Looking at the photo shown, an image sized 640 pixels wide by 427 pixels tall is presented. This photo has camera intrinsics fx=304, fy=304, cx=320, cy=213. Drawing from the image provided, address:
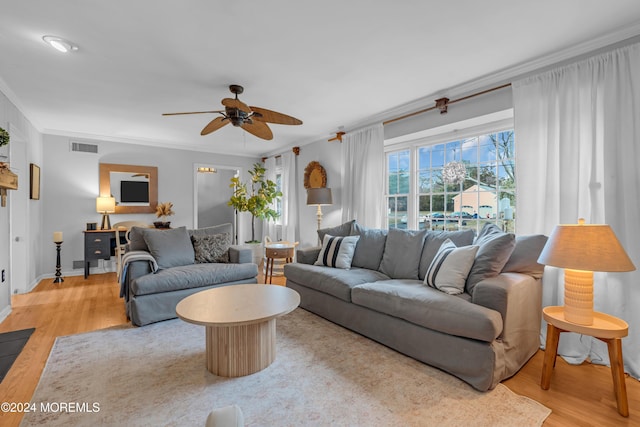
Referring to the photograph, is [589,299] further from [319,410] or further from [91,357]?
[91,357]

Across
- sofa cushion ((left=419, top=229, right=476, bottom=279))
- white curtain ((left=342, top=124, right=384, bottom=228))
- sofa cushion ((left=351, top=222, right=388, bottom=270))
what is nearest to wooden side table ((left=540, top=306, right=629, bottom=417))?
sofa cushion ((left=419, top=229, right=476, bottom=279))

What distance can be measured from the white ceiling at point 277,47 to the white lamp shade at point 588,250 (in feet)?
4.75

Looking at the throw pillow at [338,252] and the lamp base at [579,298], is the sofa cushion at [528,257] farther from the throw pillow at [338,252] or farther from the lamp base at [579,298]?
the throw pillow at [338,252]

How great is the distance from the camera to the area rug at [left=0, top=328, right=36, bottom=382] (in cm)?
225

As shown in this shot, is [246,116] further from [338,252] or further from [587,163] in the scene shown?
[587,163]

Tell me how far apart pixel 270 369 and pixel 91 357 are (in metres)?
1.41

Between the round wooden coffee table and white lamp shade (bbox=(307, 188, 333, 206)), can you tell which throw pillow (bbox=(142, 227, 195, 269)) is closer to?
the round wooden coffee table

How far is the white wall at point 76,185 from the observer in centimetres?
501

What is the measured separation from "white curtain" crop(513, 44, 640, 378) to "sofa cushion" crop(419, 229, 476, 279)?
0.44 m

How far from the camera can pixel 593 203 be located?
2342 mm

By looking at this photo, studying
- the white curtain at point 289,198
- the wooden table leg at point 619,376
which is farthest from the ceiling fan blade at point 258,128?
the wooden table leg at point 619,376

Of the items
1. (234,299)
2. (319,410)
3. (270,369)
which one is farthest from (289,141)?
(319,410)

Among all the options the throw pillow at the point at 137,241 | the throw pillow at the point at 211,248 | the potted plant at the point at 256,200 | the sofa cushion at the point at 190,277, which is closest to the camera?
the sofa cushion at the point at 190,277

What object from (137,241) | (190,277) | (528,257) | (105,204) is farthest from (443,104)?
(105,204)
